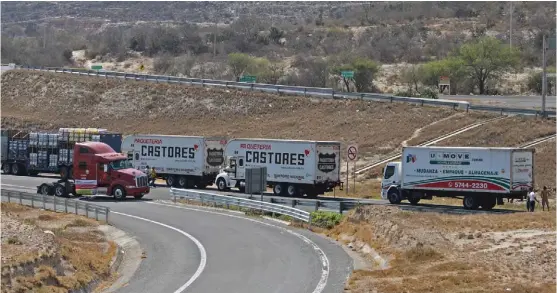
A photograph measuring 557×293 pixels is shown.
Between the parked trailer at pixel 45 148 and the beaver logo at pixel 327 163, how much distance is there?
56.5ft

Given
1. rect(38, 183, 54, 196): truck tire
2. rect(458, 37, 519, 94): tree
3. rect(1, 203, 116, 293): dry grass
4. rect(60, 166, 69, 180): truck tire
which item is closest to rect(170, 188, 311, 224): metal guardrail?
rect(38, 183, 54, 196): truck tire

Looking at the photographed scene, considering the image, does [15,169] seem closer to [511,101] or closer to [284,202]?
[284,202]

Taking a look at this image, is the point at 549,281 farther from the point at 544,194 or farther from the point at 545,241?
the point at 544,194

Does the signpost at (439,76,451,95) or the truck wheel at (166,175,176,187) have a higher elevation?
the signpost at (439,76,451,95)

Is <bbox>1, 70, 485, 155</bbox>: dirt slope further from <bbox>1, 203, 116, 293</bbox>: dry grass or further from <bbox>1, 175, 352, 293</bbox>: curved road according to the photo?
<bbox>1, 203, 116, 293</bbox>: dry grass

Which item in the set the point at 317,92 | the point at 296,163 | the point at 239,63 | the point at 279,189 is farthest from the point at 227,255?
the point at 239,63

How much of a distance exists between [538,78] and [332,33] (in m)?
60.0

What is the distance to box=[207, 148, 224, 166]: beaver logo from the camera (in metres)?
58.2

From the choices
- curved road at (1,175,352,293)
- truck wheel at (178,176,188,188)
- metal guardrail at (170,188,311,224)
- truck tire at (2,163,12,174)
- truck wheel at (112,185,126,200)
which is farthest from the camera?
truck tire at (2,163,12,174)

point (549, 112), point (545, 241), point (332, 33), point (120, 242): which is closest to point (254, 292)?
point (545, 241)

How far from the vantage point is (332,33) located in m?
154

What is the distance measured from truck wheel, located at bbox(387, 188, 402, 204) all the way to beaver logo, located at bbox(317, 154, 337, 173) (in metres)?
5.44

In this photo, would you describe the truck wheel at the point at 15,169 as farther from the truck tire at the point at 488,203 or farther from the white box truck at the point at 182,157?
the truck tire at the point at 488,203

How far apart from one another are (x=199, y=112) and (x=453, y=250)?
61.0 metres
